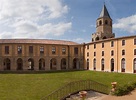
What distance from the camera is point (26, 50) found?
4972 centimetres

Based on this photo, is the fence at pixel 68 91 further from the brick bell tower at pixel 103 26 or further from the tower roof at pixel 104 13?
the tower roof at pixel 104 13

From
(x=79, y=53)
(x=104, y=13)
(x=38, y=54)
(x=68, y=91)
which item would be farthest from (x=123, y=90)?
(x=104, y=13)

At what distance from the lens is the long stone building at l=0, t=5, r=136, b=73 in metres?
42.0

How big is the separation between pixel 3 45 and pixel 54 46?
44.7ft

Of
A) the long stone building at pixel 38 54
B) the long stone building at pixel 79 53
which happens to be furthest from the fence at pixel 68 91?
the long stone building at pixel 38 54

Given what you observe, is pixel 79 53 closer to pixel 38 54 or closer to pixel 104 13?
pixel 38 54

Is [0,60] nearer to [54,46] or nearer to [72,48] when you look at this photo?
[54,46]

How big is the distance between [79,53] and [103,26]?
10749 millimetres

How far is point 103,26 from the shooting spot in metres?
55.2

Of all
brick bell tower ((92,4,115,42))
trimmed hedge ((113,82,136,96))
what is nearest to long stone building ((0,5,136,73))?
brick bell tower ((92,4,115,42))

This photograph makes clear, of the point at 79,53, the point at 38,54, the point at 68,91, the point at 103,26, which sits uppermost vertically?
the point at 103,26

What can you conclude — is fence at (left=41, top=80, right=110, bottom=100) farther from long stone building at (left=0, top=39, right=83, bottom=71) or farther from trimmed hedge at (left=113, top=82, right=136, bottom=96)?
long stone building at (left=0, top=39, right=83, bottom=71)

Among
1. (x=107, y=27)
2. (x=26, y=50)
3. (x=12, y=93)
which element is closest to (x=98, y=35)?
(x=107, y=27)

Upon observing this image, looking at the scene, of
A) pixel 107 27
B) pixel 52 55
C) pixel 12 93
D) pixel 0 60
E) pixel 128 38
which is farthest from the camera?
pixel 107 27
